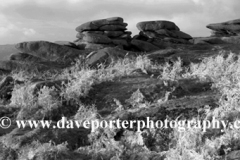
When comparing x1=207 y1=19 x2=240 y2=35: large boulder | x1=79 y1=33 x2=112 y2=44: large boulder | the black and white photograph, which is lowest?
the black and white photograph

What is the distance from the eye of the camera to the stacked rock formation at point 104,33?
1141 inches

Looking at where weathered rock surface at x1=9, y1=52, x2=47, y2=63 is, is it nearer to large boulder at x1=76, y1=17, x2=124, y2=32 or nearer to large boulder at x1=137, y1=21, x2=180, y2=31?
large boulder at x1=76, y1=17, x2=124, y2=32

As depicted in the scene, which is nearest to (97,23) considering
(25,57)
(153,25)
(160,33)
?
(153,25)

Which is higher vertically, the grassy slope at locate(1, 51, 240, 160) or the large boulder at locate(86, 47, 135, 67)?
the large boulder at locate(86, 47, 135, 67)

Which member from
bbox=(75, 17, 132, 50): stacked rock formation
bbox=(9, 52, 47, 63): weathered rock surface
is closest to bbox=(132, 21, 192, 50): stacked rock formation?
bbox=(75, 17, 132, 50): stacked rock formation

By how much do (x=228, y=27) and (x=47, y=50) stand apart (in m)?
23.2

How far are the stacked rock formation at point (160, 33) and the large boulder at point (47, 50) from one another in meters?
10.5

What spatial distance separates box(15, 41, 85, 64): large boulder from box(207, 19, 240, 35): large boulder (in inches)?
817

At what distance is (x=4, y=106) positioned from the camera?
27.3 feet

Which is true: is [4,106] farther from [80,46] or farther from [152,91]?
[80,46]

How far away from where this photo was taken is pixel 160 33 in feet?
109

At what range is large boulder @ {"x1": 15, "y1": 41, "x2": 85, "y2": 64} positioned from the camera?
74.7 feet

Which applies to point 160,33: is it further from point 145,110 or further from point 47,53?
point 145,110

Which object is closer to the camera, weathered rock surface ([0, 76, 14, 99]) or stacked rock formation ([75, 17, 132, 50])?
weathered rock surface ([0, 76, 14, 99])
